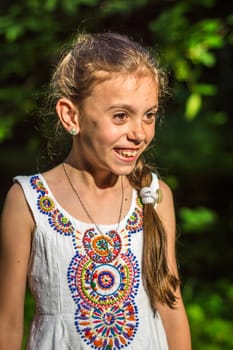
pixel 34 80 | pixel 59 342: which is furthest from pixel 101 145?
pixel 34 80

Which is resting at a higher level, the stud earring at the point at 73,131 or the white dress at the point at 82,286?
the stud earring at the point at 73,131

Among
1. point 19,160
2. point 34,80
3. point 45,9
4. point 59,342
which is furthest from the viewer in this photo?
point 19,160

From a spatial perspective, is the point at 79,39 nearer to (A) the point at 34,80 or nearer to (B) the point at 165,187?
(B) the point at 165,187

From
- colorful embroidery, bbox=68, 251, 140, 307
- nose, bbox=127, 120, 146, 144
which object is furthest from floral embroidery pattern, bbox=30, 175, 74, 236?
nose, bbox=127, 120, 146, 144

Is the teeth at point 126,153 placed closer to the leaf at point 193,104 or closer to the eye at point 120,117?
the eye at point 120,117

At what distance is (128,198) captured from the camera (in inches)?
107

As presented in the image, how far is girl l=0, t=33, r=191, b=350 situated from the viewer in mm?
2514

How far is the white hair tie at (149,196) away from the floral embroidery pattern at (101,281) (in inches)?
6.2

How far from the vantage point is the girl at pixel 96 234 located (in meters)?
2.51

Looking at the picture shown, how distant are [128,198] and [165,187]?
6.5 inches

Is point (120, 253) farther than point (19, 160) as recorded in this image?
No

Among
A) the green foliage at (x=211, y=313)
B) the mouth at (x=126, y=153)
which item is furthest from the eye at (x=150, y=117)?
the green foliage at (x=211, y=313)

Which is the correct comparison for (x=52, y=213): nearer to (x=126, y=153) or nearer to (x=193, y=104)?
(x=126, y=153)

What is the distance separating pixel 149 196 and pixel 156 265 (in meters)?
0.25
